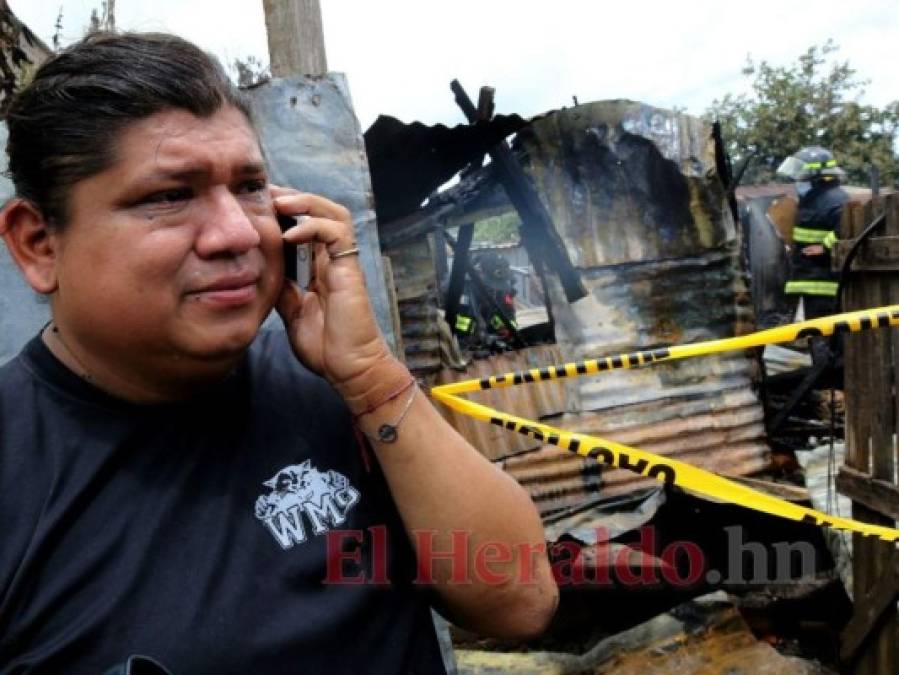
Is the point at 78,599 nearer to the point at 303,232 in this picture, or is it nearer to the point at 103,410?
the point at 103,410

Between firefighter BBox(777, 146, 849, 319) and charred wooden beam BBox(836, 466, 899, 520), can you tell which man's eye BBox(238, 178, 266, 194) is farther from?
firefighter BBox(777, 146, 849, 319)

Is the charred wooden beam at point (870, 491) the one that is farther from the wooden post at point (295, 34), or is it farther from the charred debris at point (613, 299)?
the wooden post at point (295, 34)

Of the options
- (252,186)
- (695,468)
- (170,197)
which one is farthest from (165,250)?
(695,468)

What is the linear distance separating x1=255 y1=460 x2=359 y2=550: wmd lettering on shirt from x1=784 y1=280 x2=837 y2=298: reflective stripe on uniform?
21.0 ft

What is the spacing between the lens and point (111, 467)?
45.6 inches

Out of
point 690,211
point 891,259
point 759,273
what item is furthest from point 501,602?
point 759,273

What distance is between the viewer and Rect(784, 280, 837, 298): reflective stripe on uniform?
6.59m

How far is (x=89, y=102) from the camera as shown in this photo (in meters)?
1.11

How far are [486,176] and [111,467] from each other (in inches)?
175

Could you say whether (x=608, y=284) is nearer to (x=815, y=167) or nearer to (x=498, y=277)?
(x=815, y=167)

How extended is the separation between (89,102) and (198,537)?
0.69 meters

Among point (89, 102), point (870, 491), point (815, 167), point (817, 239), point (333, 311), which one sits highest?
point (815, 167)

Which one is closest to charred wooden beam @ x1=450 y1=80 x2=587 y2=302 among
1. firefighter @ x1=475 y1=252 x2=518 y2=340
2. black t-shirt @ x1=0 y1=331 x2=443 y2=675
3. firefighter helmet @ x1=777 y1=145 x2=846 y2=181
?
firefighter helmet @ x1=777 y1=145 x2=846 y2=181

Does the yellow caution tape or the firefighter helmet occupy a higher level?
the firefighter helmet
